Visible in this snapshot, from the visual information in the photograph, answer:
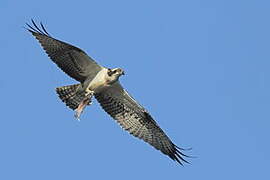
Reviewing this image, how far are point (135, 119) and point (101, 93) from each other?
115 centimetres

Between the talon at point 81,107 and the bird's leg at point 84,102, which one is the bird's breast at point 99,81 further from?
the talon at point 81,107

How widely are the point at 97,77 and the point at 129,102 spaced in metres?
1.42

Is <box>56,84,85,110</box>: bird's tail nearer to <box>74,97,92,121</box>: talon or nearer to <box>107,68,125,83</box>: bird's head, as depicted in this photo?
<box>74,97,92,121</box>: talon

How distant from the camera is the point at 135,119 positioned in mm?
25219

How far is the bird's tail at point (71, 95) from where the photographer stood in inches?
970

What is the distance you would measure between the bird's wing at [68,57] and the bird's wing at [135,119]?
0.89m

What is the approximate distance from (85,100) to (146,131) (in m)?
1.92

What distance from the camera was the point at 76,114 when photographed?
24.2 meters

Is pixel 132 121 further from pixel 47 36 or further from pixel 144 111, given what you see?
pixel 47 36

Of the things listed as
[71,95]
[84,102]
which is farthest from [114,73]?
[71,95]

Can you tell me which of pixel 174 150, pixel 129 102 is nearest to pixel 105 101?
pixel 129 102

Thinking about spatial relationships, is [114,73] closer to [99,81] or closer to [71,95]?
[99,81]

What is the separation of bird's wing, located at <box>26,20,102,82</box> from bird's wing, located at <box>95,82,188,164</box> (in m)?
0.89

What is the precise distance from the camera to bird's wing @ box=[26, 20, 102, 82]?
23.9 metres
